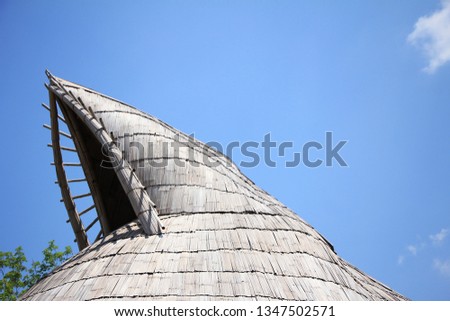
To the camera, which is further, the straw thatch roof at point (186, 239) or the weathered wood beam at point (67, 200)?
the weathered wood beam at point (67, 200)

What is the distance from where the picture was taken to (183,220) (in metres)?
5.76

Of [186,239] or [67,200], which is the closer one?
[186,239]

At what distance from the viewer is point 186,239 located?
Answer: 17.4ft

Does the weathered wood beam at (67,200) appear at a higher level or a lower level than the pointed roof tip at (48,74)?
lower

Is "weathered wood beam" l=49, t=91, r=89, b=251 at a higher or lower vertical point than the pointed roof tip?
lower

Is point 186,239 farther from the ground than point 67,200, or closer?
closer

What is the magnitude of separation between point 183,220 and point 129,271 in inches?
43.3

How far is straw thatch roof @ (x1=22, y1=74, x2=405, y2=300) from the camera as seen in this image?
15.1ft

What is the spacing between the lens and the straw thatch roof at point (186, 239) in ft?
15.1

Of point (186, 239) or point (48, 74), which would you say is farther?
point (48, 74)

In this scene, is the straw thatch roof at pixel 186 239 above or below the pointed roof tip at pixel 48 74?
below

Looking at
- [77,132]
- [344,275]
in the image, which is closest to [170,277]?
[344,275]

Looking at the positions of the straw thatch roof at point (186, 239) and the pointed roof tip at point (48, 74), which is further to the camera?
the pointed roof tip at point (48, 74)

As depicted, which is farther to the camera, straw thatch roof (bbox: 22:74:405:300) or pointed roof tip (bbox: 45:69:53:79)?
pointed roof tip (bbox: 45:69:53:79)
